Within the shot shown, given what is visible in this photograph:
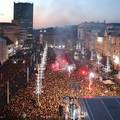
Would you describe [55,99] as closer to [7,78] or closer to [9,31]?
[7,78]

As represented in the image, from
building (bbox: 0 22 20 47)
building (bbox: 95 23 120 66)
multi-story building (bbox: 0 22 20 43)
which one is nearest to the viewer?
building (bbox: 95 23 120 66)

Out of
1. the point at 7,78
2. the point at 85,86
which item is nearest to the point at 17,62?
the point at 7,78

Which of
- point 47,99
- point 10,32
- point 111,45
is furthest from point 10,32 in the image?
point 47,99

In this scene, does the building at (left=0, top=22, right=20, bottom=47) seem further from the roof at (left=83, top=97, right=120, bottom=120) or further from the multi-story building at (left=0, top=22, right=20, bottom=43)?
the roof at (left=83, top=97, right=120, bottom=120)

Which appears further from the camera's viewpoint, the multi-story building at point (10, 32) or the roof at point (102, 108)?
the multi-story building at point (10, 32)

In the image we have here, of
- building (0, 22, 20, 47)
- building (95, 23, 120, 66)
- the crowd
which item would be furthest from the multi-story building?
the crowd

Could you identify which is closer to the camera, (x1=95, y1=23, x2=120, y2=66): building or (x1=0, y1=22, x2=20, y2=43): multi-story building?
(x1=95, y1=23, x2=120, y2=66): building

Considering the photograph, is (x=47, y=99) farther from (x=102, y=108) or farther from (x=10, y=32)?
(x=10, y=32)

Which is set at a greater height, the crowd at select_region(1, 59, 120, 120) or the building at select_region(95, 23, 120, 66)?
the building at select_region(95, 23, 120, 66)

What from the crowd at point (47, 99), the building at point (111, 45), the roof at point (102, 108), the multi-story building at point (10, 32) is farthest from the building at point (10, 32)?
the roof at point (102, 108)

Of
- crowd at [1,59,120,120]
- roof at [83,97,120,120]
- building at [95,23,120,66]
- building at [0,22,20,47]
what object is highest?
building at [0,22,20,47]

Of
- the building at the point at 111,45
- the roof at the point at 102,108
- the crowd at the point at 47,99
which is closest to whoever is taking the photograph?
the roof at the point at 102,108

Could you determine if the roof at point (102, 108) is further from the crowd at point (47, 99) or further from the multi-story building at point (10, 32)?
the multi-story building at point (10, 32)
